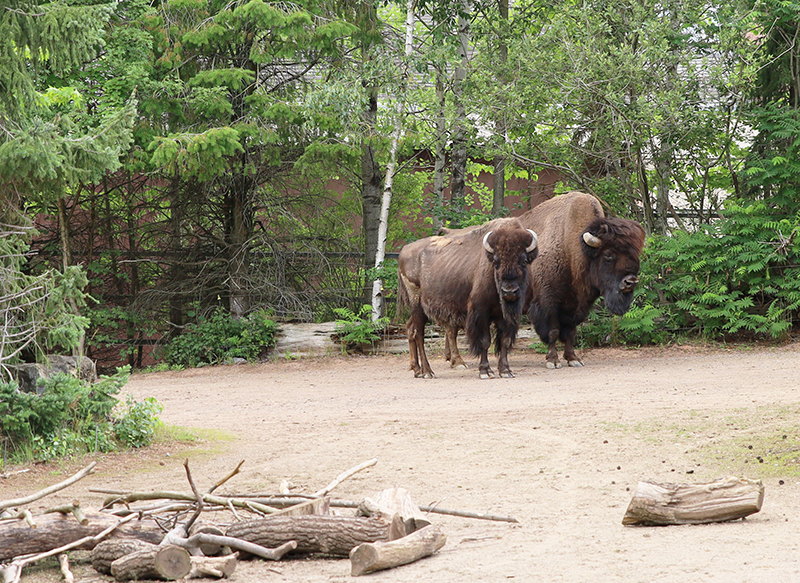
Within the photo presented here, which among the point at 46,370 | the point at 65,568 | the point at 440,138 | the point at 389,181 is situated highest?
the point at 440,138

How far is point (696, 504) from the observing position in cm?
547

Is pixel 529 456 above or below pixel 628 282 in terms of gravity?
below

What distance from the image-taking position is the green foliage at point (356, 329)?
17.8 meters

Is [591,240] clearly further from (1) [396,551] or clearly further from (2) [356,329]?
(1) [396,551]

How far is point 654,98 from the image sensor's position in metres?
15.9

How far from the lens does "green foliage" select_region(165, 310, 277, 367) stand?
17.9 m

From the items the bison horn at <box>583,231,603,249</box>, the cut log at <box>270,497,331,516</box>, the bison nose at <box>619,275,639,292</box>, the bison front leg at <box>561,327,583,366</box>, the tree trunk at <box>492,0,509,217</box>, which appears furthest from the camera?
the tree trunk at <box>492,0,509,217</box>

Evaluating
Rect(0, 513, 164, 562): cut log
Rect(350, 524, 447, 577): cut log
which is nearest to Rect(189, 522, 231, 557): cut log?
Rect(0, 513, 164, 562): cut log

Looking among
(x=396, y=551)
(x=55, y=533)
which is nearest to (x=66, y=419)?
(x=55, y=533)

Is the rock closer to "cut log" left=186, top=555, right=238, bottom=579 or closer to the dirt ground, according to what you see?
the dirt ground

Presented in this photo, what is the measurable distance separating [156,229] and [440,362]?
7.30 metres

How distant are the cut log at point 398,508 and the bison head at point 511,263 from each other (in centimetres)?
770

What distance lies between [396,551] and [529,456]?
9.92 ft

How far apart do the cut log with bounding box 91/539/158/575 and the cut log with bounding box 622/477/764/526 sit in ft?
9.32
